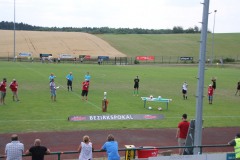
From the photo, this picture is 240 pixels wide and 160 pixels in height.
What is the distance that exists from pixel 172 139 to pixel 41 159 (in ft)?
31.2

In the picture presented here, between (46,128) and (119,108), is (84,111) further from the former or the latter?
(46,128)

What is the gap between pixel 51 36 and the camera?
120312 millimetres

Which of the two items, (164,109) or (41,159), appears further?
(164,109)

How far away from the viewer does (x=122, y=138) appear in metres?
18.9

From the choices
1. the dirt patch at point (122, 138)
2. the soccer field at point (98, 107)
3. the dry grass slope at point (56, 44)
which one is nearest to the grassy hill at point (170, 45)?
the dry grass slope at point (56, 44)

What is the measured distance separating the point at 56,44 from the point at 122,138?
303ft

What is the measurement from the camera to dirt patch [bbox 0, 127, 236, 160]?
57.1 ft

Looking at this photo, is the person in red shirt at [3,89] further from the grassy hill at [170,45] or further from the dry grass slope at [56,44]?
the grassy hill at [170,45]

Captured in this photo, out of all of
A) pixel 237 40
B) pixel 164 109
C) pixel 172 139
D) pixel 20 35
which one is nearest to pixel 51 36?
pixel 20 35

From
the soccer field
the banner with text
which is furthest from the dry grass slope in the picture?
the banner with text

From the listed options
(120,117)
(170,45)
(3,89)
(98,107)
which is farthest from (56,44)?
(120,117)

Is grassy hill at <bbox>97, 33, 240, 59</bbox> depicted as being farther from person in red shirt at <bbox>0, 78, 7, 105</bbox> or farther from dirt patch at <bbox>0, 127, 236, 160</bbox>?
dirt patch at <bbox>0, 127, 236, 160</bbox>

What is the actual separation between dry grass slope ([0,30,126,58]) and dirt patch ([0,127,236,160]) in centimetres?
7575

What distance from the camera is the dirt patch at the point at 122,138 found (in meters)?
17.4
